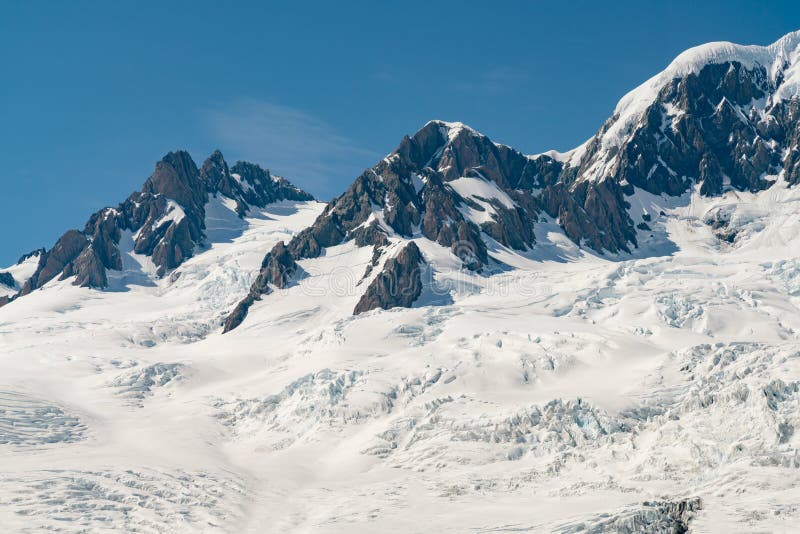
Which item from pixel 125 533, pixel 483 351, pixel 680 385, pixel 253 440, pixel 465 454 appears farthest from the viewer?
pixel 483 351

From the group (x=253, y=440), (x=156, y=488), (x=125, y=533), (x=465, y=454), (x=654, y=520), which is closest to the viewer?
(x=654, y=520)

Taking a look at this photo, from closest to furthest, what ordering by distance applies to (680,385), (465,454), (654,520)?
(654,520)
(465,454)
(680,385)

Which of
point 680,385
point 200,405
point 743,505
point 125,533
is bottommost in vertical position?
point 743,505

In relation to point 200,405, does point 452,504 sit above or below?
below

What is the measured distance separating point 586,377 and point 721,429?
41390 millimetres

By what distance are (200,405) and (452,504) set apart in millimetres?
73857

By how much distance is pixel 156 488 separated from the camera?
130m

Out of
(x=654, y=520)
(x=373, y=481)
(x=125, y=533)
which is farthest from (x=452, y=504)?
(x=125, y=533)

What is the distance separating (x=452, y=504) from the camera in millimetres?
120250

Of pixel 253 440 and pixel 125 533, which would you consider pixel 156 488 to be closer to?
pixel 125 533

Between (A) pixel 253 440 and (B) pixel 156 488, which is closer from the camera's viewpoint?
(B) pixel 156 488

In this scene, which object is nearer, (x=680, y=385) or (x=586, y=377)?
(x=680, y=385)

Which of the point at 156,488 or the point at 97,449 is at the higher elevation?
the point at 97,449

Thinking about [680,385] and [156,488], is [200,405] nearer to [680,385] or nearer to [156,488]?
[156,488]
